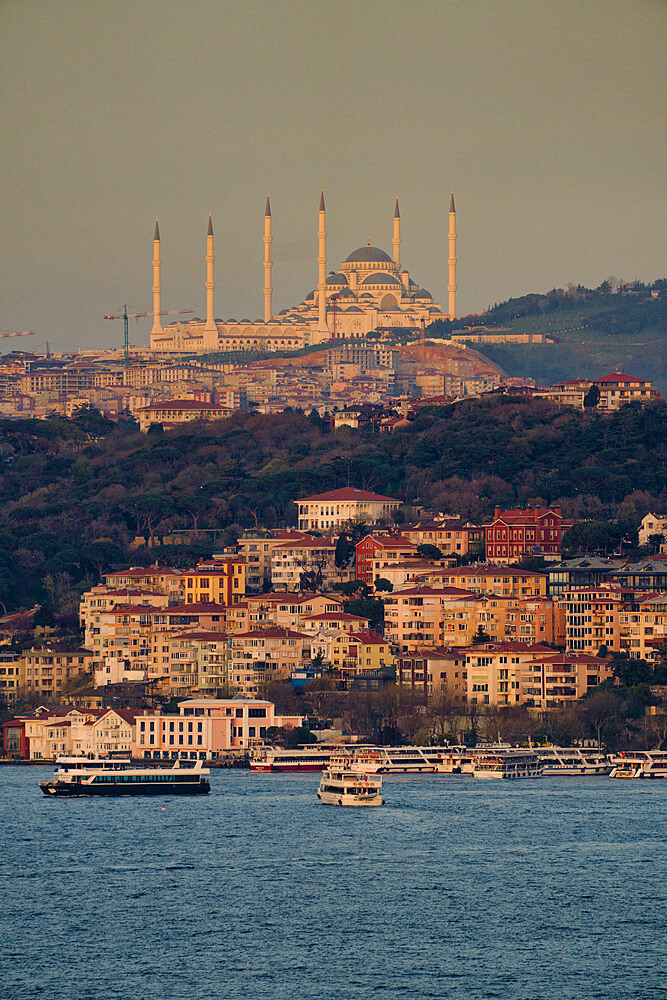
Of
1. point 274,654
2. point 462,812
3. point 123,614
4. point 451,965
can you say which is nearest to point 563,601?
point 274,654

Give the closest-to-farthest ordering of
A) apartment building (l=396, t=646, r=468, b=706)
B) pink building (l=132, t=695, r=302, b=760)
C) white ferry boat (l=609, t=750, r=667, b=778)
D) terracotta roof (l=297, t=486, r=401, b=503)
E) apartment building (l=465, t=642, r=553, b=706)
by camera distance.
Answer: white ferry boat (l=609, t=750, r=667, b=778) → pink building (l=132, t=695, r=302, b=760) → apartment building (l=465, t=642, r=553, b=706) → apartment building (l=396, t=646, r=468, b=706) → terracotta roof (l=297, t=486, r=401, b=503)

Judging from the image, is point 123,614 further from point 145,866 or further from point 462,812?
→ point 145,866

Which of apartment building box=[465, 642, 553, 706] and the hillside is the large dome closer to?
the hillside

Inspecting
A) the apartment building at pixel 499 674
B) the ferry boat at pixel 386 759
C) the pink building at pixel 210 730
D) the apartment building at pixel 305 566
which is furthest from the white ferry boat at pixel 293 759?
the apartment building at pixel 305 566

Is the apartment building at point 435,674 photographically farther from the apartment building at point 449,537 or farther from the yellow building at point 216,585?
the apartment building at point 449,537

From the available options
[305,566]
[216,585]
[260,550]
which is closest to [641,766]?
[216,585]

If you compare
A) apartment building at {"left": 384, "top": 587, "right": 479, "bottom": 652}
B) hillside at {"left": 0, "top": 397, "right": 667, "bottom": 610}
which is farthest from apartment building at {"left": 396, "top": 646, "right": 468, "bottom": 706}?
hillside at {"left": 0, "top": 397, "right": 667, "bottom": 610}

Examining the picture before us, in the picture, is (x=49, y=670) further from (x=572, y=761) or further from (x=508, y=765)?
(x=572, y=761)
